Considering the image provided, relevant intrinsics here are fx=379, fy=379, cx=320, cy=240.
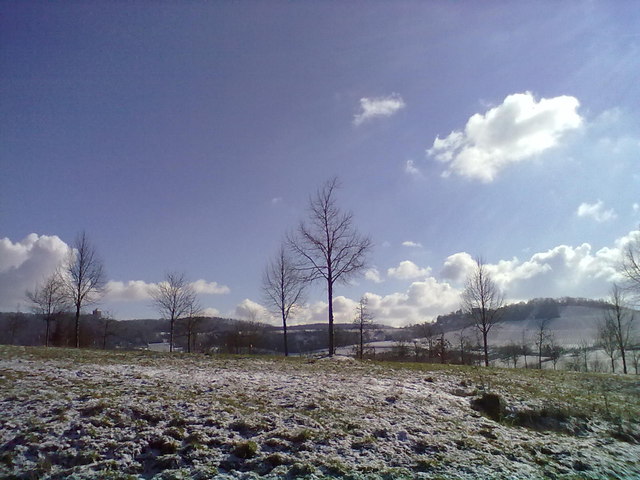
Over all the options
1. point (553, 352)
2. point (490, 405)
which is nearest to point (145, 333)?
point (553, 352)

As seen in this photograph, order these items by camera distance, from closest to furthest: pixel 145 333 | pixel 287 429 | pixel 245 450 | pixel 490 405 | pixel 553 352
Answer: pixel 245 450 → pixel 287 429 → pixel 490 405 → pixel 553 352 → pixel 145 333

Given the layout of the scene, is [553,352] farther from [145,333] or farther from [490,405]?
[145,333]

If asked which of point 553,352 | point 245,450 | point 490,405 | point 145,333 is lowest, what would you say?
point 553,352

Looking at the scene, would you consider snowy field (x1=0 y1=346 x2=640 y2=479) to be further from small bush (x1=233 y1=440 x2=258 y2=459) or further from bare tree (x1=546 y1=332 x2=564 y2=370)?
bare tree (x1=546 y1=332 x2=564 y2=370)

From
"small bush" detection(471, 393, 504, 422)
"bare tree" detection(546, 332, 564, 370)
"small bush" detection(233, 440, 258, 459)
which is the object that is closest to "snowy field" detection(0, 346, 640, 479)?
"small bush" detection(233, 440, 258, 459)

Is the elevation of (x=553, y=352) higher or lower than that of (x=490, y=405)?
lower

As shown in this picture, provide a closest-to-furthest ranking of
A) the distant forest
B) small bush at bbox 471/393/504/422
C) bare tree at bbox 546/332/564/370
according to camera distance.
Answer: small bush at bbox 471/393/504/422 → the distant forest → bare tree at bbox 546/332/564/370

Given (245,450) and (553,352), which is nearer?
(245,450)

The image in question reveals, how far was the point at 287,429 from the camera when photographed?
24.5 feet

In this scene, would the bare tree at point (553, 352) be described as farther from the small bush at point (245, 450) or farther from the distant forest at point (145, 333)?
the small bush at point (245, 450)

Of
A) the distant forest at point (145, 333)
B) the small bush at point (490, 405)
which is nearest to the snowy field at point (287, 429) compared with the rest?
the small bush at point (490, 405)

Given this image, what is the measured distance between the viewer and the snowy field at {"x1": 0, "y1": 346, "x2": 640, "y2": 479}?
6098mm

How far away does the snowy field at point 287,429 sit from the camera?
6.10 metres

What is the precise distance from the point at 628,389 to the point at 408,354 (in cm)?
4817
